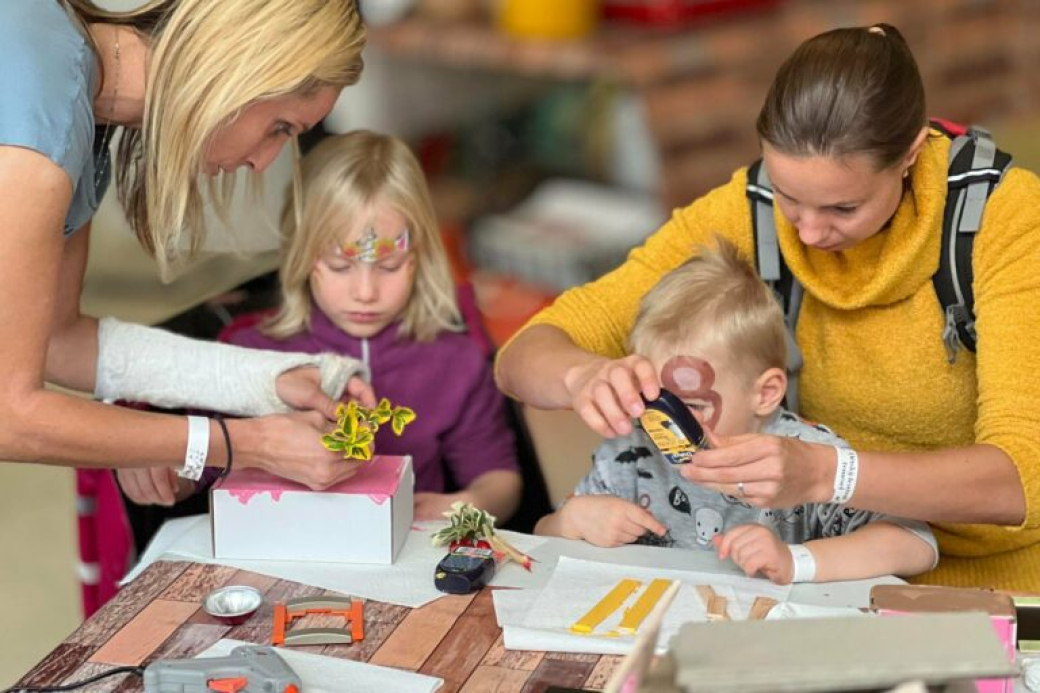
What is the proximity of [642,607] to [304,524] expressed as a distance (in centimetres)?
46

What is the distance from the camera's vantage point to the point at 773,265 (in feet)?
6.79

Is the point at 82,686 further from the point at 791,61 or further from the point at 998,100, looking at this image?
the point at 998,100

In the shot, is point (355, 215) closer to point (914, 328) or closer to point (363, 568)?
point (363, 568)

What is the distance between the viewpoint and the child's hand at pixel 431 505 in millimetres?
2068

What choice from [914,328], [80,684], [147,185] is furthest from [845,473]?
[147,185]

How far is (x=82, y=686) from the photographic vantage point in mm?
1568

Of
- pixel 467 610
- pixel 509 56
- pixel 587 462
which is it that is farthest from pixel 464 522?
pixel 509 56

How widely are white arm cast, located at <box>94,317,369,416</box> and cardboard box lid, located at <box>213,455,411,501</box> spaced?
20 cm

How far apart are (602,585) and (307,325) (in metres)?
0.85

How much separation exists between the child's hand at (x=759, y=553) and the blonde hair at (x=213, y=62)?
82 centimetres

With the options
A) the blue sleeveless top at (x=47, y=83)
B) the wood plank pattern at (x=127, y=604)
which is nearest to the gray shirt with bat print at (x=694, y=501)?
the wood plank pattern at (x=127, y=604)

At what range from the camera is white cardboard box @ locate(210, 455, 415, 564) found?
187cm

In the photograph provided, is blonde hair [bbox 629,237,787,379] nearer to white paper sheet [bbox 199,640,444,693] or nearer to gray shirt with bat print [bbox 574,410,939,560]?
gray shirt with bat print [bbox 574,410,939,560]

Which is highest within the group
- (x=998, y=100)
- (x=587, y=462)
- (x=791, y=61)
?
(x=791, y=61)
